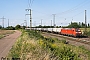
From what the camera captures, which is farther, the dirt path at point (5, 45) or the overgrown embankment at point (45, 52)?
the dirt path at point (5, 45)

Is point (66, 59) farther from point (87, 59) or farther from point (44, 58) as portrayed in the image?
point (87, 59)

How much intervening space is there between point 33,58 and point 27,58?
41 cm

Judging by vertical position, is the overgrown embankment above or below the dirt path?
above

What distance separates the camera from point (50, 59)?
9922 mm

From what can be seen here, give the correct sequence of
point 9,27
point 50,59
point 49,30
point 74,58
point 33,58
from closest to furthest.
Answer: point 50,59
point 33,58
point 74,58
point 49,30
point 9,27

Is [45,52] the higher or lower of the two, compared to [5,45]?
higher

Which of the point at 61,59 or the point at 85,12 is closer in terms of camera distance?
the point at 61,59

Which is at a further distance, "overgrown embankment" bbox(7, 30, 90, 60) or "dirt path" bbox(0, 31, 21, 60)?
"dirt path" bbox(0, 31, 21, 60)

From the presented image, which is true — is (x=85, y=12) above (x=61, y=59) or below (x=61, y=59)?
above

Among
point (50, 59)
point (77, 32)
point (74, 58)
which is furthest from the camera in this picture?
point (77, 32)

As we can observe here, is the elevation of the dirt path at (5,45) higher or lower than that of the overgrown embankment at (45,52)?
lower

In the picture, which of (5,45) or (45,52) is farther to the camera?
(5,45)

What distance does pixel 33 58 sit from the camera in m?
10.6

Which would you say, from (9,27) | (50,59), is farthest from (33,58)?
(9,27)
